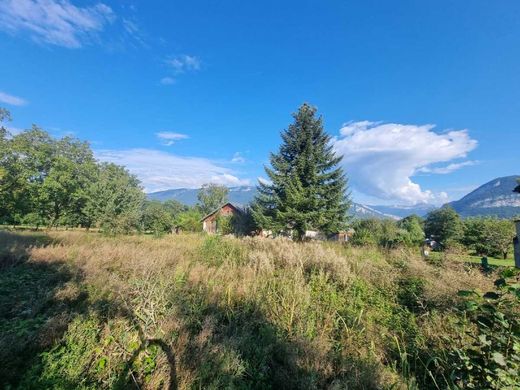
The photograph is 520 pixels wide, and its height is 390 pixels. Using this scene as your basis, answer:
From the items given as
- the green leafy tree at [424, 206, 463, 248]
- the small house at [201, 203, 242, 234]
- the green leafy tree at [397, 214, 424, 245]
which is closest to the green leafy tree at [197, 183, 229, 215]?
the small house at [201, 203, 242, 234]

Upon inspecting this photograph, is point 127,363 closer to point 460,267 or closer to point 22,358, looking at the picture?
point 22,358

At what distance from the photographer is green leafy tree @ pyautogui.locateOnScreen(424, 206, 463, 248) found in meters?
49.1

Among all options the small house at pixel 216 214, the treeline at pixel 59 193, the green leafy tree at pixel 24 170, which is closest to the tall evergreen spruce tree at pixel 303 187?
the treeline at pixel 59 193

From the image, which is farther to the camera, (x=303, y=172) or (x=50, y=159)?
(x=50, y=159)

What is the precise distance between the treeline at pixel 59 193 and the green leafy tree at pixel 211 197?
2647 centimetres

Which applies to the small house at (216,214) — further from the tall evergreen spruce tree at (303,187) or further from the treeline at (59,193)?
the tall evergreen spruce tree at (303,187)

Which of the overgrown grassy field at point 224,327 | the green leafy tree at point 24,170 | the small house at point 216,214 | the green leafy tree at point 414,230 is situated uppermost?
the green leafy tree at point 24,170

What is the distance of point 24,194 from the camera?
25766 millimetres

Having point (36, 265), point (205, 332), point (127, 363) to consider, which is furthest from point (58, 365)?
point (36, 265)

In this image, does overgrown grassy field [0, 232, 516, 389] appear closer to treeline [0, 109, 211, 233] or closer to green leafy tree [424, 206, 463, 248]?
treeline [0, 109, 211, 233]

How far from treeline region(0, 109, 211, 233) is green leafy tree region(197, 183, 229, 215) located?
86.9ft

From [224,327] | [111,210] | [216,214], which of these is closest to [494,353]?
[224,327]

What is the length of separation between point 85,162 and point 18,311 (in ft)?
145

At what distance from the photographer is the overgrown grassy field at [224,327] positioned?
2.67 meters
